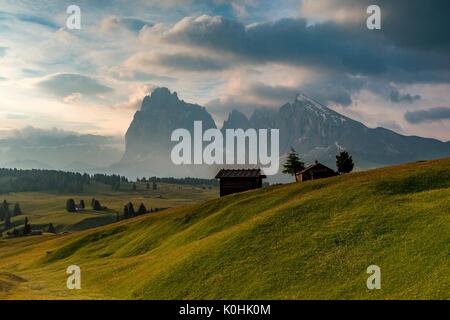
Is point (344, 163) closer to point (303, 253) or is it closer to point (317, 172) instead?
point (317, 172)

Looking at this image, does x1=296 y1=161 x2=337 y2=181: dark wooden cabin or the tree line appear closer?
x1=296 y1=161 x2=337 y2=181: dark wooden cabin

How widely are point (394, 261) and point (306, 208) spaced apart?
19.0 meters

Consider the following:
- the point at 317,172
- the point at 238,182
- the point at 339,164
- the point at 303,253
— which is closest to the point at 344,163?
the point at 339,164

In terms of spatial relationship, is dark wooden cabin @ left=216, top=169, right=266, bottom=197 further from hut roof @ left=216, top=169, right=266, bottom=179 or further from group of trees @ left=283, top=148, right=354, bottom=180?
group of trees @ left=283, top=148, right=354, bottom=180

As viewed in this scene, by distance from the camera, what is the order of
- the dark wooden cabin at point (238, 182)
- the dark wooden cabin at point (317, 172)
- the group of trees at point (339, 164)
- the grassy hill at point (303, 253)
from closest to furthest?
the grassy hill at point (303, 253) → the dark wooden cabin at point (238, 182) → the dark wooden cabin at point (317, 172) → the group of trees at point (339, 164)

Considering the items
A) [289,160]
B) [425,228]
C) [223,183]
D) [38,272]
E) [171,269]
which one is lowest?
[38,272]

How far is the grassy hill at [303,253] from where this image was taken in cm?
3472

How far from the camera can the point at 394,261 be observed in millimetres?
36000

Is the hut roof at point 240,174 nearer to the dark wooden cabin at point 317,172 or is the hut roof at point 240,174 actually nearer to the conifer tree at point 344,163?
the dark wooden cabin at point 317,172

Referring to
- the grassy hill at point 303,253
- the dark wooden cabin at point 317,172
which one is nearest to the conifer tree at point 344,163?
the dark wooden cabin at point 317,172

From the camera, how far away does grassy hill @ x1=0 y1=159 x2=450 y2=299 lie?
34719 millimetres

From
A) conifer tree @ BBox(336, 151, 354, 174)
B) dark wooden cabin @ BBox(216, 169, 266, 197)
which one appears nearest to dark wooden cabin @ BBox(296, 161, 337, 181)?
conifer tree @ BBox(336, 151, 354, 174)
